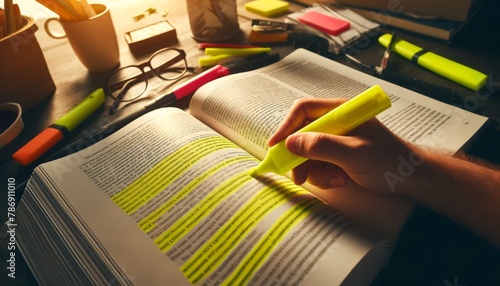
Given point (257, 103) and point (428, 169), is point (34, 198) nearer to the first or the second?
point (257, 103)

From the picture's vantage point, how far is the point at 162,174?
45 cm

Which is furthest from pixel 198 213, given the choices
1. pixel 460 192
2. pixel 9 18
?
pixel 9 18

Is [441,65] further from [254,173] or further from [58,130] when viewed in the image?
[58,130]

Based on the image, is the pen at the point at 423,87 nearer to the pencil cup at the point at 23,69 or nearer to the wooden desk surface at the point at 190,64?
the wooden desk surface at the point at 190,64

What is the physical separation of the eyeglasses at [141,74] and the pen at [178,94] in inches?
2.8

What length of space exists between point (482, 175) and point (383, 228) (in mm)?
145

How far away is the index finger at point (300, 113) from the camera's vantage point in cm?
46

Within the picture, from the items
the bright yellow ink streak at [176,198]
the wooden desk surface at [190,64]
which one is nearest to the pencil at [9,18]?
the wooden desk surface at [190,64]

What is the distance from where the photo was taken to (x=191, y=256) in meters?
0.36

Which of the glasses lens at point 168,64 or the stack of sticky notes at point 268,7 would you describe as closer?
the glasses lens at point 168,64

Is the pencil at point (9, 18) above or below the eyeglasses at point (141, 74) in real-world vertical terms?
above

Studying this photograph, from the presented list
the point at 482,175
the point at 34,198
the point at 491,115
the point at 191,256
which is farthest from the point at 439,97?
the point at 34,198

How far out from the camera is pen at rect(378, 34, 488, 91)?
0.60m

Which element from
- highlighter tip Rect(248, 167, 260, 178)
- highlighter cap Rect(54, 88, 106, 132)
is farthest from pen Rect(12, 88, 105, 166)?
highlighter tip Rect(248, 167, 260, 178)
